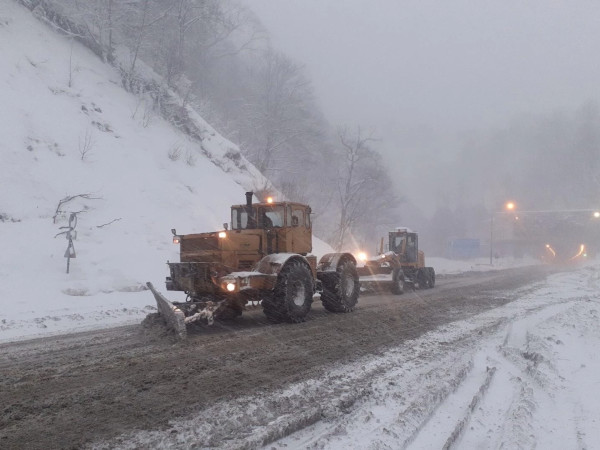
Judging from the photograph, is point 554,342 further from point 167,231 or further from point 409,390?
point 167,231

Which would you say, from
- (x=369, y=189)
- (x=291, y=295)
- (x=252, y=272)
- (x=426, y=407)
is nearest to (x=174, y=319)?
(x=252, y=272)

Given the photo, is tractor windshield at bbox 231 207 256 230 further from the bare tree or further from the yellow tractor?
the bare tree

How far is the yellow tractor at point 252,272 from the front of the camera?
838cm

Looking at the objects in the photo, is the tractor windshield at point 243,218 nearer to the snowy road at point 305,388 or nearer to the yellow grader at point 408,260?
the snowy road at point 305,388

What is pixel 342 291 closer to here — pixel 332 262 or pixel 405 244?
pixel 332 262

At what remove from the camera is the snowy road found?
4.01 m

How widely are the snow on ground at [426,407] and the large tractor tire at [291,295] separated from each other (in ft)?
7.94

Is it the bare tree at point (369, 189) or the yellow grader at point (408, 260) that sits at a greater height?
the bare tree at point (369, 189)

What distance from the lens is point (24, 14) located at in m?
22.0

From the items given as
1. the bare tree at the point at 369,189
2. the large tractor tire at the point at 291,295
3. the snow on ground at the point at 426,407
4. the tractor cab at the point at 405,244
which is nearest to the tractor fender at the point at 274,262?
the large tractor tire at the point at 291,295

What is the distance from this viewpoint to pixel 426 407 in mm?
4719

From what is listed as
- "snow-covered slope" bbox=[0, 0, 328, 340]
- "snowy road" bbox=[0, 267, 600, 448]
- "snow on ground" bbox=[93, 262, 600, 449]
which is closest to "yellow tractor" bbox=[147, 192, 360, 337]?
"snowy road" bbox=[0, 267, 600, 448]

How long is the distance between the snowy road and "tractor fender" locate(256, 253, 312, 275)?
1.09 metres

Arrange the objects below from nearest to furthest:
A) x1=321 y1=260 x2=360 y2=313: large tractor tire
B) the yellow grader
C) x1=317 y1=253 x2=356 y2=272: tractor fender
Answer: x1=321 y1=260 x2=360 y2=313: large tractor tire
x1=317 y1=253 x2=356 y2=272: tractor fender
the yellow grader
